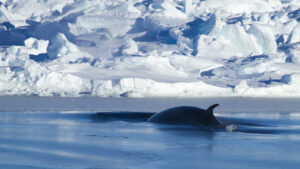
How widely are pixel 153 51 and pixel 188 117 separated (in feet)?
217

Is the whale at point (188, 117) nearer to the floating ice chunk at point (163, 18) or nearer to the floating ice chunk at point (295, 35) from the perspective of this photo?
the floating ice chunk at point (295, 35)

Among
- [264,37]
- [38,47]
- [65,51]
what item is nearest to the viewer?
[65,51]

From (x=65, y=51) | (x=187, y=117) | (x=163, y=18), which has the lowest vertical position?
(x=187, y=117)

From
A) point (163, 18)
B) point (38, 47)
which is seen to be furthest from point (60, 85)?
point (163, 18)

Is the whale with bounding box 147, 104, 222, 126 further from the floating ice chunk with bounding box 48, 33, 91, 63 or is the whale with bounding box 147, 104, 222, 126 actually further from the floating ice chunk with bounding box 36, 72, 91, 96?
the floating ice chunk with bounding box 48, 33, 91, 63

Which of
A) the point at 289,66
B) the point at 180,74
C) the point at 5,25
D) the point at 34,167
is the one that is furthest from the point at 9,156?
the point at 5,25

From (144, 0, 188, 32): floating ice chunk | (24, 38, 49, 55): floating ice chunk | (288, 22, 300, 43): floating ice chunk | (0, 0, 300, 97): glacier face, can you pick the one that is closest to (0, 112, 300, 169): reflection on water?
(0, 0, 300, 97): glacier face

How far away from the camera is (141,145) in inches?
614

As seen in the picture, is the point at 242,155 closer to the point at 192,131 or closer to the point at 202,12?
the point at 192,131

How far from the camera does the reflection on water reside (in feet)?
41.4

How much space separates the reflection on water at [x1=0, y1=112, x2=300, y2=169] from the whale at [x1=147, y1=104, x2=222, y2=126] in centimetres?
63

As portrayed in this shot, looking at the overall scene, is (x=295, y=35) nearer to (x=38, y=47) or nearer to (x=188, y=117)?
(x=38, y=47)

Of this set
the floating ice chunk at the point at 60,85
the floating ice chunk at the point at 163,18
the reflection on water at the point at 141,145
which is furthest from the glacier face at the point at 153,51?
the reflection on water at the point at 141,145

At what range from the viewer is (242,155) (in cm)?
1402
